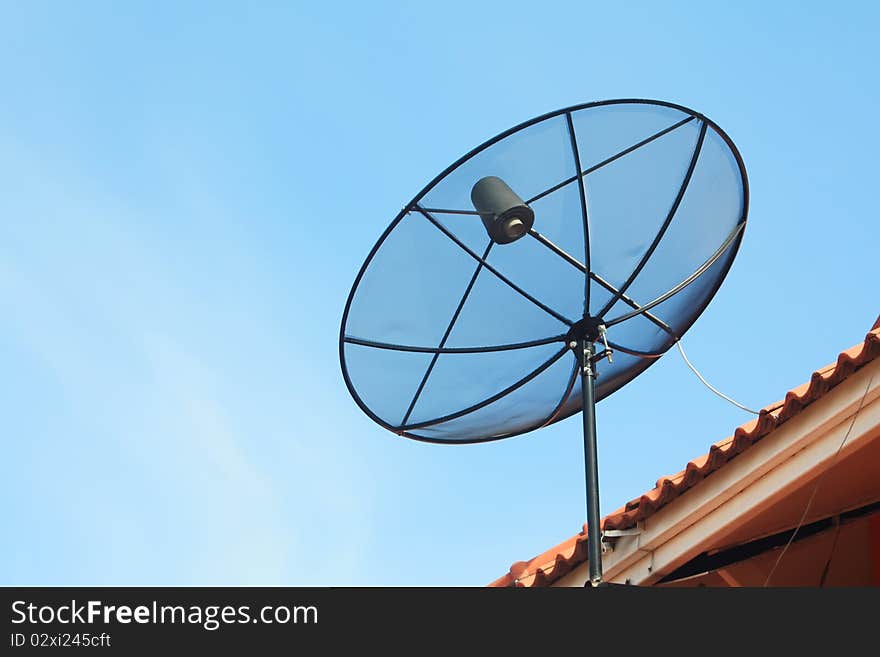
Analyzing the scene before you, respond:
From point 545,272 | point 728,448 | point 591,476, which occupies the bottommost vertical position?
point 591,476

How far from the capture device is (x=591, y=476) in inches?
144

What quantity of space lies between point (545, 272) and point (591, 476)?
3.86 feet

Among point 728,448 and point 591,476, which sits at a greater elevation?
point 728,448

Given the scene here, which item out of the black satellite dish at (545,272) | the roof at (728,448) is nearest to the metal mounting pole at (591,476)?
the black satellite dish at (545,272)

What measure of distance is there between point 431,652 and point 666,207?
263cm

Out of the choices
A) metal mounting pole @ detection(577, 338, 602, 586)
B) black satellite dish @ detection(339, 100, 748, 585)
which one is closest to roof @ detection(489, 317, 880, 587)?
black satellite dish @ detection(339, 100, 748, 585)

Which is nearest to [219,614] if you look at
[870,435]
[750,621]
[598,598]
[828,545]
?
[598,598]

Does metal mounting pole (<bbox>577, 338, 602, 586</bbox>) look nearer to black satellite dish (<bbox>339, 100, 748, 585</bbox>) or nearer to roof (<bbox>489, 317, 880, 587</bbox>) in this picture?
black satellite dish (<bbox>339, 100, 748, 585</bbox>)

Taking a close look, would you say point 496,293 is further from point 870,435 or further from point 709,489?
point 870,435

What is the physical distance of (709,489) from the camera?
15.7 ft

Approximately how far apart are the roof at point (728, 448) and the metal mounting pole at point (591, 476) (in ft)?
3.42

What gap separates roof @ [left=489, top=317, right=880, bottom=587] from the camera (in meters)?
4.44

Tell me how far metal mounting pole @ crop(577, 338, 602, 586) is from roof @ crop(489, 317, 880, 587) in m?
1.04

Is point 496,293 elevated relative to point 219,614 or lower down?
elevated
